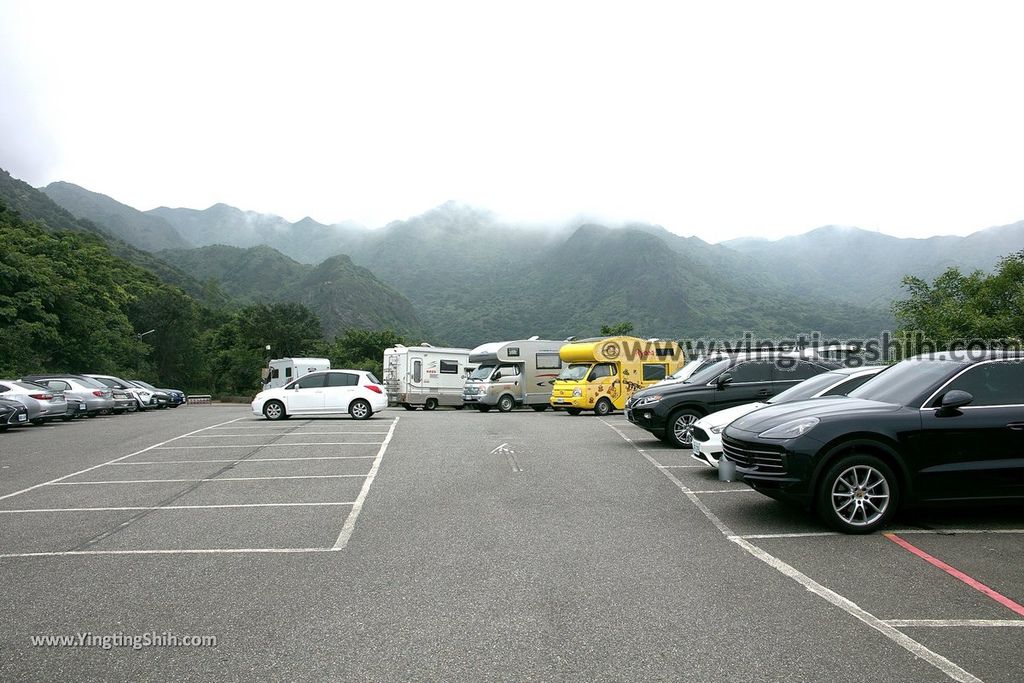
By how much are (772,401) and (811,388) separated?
0.67 m

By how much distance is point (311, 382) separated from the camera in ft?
79.4

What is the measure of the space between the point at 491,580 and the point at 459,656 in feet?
5.02

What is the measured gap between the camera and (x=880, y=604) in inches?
206

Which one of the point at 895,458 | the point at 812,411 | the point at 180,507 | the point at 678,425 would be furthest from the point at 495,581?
the point at 678,425

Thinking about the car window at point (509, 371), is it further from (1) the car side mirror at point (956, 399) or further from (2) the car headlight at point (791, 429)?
(1) the car side mirror at point (956, 399)

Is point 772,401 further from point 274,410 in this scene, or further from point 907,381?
point 274,410

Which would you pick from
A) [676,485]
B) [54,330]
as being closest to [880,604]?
[676,485]

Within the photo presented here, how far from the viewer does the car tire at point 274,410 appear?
23.6 m

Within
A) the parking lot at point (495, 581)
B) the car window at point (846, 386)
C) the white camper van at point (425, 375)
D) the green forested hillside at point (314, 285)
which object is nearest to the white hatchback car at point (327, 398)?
the white camper van at point (425, 375)

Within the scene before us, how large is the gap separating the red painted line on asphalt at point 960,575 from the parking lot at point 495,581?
0.04 meters

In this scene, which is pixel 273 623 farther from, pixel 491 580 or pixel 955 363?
pixel 955 363

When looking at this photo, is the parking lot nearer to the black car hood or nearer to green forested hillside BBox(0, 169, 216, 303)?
the black car hood

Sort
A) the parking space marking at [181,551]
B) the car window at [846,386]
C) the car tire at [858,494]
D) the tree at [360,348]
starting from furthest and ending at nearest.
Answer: the tree at [360,348], the car window at [846,386], the car tire at [858,494], the parking space marking at [181,551]

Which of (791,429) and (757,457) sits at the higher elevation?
(791,429)
